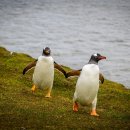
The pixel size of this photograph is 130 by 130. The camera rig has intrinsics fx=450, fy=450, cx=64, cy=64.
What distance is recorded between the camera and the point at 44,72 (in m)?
19.9

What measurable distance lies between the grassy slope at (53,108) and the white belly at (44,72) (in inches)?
25.5

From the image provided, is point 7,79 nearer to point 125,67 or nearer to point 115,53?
point 125,67

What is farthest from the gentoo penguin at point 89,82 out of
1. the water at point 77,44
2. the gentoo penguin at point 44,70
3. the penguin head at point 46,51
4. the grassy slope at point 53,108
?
the water at point 77,44

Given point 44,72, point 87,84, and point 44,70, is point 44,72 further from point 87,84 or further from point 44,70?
point 87,84

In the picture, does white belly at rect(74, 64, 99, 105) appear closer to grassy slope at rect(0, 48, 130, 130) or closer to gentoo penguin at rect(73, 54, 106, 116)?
gentoo penguin at rect(73, 54, 106, 116)

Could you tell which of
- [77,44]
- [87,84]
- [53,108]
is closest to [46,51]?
[53,108]

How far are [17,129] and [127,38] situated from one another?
8913 cm

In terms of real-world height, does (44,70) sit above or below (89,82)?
below

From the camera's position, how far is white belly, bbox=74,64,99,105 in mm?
16734

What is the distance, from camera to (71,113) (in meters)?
16.7

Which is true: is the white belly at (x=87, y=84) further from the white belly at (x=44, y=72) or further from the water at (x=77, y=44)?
the water at (x=77, y=44)

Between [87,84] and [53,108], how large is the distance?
5.66ft

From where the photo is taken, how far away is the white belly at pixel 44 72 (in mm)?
19578

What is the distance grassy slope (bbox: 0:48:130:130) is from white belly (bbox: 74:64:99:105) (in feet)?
2.03
